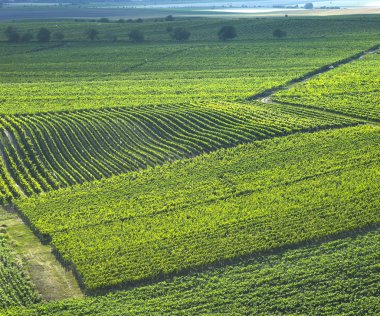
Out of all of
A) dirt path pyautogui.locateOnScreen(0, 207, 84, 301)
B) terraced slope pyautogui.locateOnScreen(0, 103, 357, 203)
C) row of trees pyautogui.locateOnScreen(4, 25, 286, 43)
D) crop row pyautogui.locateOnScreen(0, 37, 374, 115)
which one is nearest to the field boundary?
dirt path pyautogui.locateOnScreen(0, 207, 84, 301)

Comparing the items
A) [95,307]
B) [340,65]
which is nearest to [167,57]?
[340,65]

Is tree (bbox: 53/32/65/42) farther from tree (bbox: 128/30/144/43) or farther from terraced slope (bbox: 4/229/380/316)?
terraced slope (bbox: 4/229/380/316)

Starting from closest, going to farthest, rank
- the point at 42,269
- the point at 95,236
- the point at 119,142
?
the point at 42,269, the point at 95,236, the point at 119,142

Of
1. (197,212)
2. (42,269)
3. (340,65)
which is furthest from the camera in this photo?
(340,65)

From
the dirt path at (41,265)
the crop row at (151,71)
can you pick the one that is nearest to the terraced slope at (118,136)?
the crop row at (151,71)

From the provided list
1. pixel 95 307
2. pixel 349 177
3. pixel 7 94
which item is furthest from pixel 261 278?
pixel 7 94

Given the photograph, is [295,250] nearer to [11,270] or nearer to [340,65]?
[11,270]

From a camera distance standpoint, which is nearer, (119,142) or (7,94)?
(119,142)

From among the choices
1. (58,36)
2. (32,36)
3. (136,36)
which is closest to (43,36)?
(58,36)
